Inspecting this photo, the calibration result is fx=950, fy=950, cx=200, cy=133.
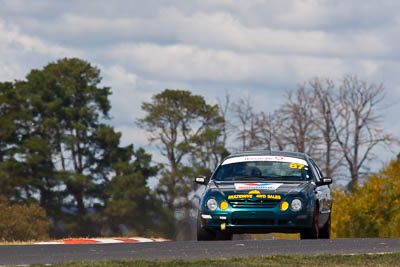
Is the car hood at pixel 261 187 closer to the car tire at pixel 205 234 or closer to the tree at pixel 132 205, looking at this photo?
the car tire at pixel 205 234

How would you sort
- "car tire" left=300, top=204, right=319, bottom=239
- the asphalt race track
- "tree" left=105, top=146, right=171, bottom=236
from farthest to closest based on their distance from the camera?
"tree" left=105, top=146, right=171, bottom=236
"car tire" left=300, top=204, right=319, bottom=239
the asphalt race track

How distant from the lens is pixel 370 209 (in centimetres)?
5256

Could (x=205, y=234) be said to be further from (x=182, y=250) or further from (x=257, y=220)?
(x=182, y=250)

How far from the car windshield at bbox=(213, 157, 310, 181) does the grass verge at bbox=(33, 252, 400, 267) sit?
4145 millimetres

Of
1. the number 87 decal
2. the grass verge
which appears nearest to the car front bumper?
the number 87 decal

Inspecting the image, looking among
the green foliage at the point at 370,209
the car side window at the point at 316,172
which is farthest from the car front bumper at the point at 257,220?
the green foliage at the point at 370,209

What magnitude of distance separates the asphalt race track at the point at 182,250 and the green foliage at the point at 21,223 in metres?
35.6

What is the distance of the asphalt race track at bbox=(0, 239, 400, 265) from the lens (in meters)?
12.1

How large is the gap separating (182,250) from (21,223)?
126ft

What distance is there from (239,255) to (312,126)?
2412 inches

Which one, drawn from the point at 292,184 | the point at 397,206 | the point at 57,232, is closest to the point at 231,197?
the point at 292,184

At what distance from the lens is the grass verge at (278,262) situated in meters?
11.0

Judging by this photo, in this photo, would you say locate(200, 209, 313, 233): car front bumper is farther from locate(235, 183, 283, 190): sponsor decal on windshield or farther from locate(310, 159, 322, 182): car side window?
locate(310, 159, 322, 182): car side window

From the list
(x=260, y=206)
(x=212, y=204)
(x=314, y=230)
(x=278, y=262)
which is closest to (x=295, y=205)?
(x=260, y=206)
